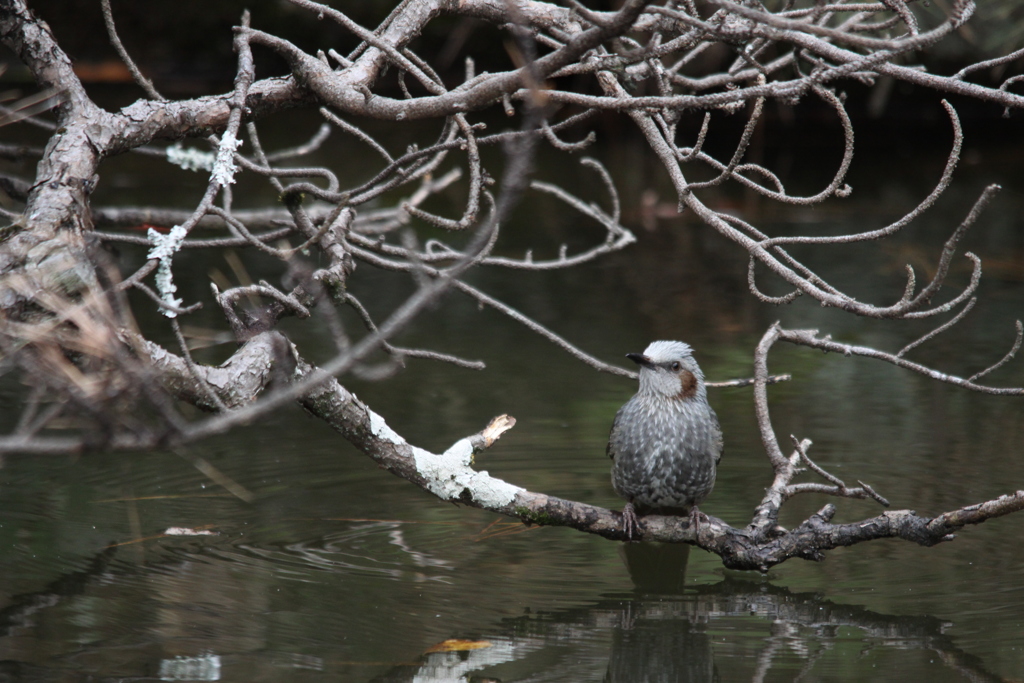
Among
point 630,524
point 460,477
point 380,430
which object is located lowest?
point 630,524

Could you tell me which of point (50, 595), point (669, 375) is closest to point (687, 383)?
point (669, 375)

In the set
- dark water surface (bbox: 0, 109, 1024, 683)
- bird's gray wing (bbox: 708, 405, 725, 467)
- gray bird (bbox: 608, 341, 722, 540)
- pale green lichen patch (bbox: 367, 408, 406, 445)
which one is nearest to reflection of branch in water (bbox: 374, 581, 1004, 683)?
dark water surface (bbox: 0, 109, 1024, 683)

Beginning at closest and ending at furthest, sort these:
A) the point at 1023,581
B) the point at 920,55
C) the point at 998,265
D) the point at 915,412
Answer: the point at 1023,581
the point at 915,412
the point at 998,265
the point at 920,55

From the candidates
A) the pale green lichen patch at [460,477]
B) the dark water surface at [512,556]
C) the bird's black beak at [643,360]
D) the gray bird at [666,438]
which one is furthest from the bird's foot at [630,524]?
the bird's black beak at [643,360]

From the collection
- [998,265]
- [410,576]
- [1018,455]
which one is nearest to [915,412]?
[1018,455]

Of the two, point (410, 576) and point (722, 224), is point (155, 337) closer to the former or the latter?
point (410, 576)

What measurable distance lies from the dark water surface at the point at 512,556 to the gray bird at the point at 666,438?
22cm

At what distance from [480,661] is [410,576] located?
53 cm

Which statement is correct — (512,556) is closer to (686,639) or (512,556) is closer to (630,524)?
(630,524)

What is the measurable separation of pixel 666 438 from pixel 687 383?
0.20 meters

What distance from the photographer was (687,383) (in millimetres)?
3291

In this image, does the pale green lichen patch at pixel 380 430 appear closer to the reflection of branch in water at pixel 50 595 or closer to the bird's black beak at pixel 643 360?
the bird's black beak at pixel 643 360

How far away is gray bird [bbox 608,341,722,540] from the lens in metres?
3.20

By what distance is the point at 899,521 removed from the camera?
2799 millimetres
